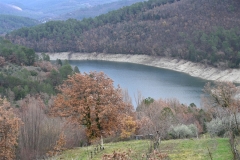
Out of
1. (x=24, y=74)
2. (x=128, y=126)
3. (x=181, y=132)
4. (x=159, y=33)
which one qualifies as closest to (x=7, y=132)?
(x=128, y=126)

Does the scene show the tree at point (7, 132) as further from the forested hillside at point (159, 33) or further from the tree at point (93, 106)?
the forested hillside at point (159, 33)

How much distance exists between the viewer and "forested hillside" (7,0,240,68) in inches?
3201

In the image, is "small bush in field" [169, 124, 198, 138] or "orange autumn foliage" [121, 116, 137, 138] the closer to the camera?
"small bush in field" [169, 124, 198, 138]

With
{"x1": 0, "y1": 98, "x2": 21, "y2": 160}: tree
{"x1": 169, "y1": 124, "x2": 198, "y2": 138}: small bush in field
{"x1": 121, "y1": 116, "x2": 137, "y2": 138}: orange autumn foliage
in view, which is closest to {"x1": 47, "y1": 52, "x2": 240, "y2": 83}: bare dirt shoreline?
{"x1": 121, "y1": 116, "x2": 137, "y2": 138}: orange autumn foliage

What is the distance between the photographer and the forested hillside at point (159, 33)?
81.3 meters

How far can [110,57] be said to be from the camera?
10688cm

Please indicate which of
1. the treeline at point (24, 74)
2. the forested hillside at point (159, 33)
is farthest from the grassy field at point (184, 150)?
the forested hillside at point (159, 33)

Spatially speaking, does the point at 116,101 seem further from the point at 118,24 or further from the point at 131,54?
the point at 118,24

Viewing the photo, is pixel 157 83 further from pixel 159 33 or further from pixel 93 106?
pixel 93 106

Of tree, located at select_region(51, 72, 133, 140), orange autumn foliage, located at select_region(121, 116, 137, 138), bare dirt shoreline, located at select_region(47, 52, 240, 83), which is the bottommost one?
orange autumn foliage, located at select_region(121, 116, 137, 138)

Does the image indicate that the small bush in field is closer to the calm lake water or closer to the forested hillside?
the calm lake water

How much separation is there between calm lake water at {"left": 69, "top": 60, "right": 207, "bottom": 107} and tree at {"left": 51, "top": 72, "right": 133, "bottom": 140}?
27750mm

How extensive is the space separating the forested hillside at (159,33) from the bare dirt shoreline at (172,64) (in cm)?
196

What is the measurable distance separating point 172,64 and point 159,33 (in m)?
24.4
